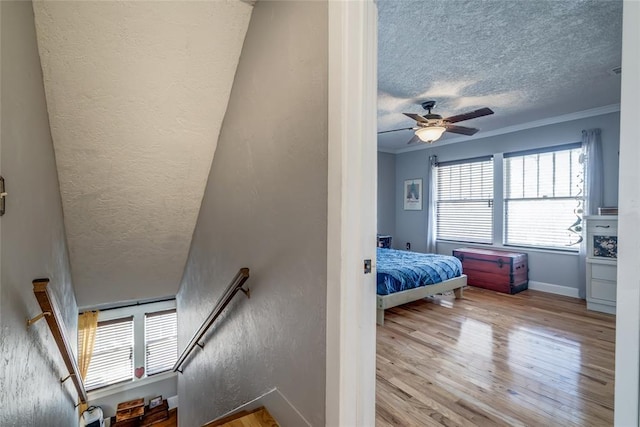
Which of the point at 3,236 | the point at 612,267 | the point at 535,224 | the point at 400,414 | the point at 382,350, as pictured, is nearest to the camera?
the point at 3,236

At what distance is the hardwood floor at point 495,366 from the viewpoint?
183 cm

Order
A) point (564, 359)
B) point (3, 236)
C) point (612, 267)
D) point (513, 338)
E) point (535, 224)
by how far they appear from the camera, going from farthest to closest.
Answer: point (535, 224) < point (612, 267) < point (513, 338) < point (564, 359) < point (3, 236)

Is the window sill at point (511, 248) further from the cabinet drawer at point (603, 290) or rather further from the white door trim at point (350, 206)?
the white door trim at point (350, 206)

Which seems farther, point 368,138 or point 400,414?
point 400,414

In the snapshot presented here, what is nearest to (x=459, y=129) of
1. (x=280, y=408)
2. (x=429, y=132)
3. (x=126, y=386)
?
(x=429, y=132)

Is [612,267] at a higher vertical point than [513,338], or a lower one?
higher

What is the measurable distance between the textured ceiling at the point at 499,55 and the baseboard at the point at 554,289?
244 centimetres

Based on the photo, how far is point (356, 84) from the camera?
40.8 inches

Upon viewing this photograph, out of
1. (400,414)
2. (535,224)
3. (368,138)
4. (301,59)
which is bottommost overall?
(400,414)

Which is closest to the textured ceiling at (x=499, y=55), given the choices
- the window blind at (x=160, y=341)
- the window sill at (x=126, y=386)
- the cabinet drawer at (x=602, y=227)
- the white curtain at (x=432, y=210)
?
the cabinet drawer at (x=602, y=227)

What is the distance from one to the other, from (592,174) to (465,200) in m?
1.80

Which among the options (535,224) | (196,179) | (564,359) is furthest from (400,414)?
(535,224)

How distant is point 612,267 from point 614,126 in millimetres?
1764

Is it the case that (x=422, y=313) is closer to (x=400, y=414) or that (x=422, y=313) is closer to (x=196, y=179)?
(x=400, y=414)
